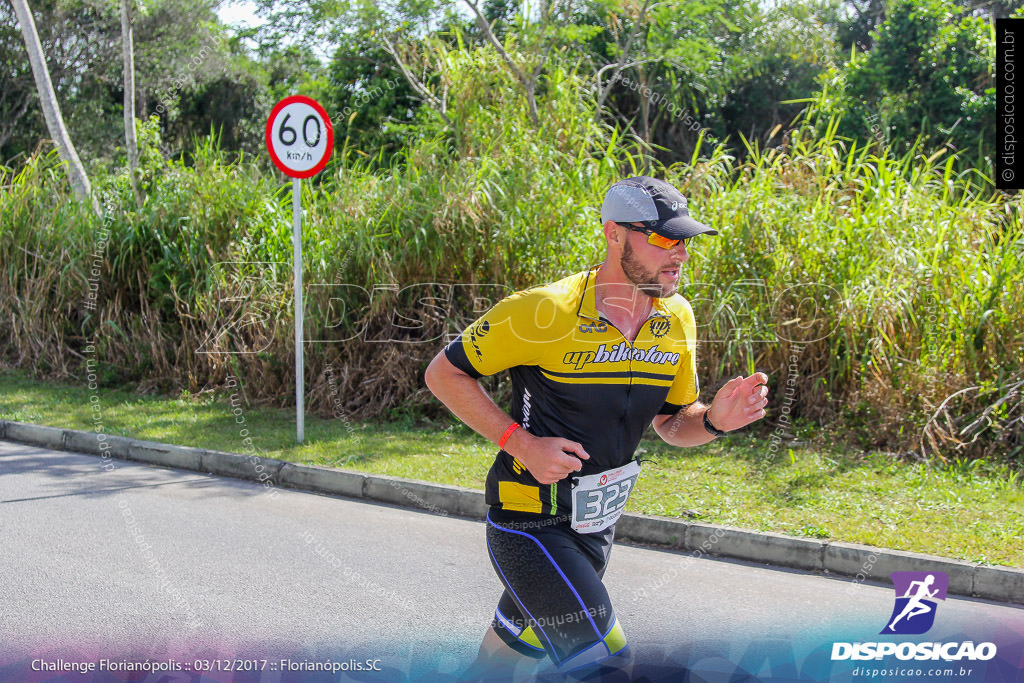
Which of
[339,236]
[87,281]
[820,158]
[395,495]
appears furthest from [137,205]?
[820,158]

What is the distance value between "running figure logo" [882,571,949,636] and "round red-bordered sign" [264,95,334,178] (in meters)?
5.65

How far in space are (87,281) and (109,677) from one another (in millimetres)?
8053

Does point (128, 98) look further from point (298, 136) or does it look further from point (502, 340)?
point (502, 340)

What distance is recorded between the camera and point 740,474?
6.91 m

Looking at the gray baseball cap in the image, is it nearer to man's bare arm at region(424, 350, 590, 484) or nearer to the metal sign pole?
man's bare arm at region(424, 350, 590, 484)

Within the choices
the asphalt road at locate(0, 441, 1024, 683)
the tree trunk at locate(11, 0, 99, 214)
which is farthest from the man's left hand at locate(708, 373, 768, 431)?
the tree trunk at locate(11, 0, 99, 214)

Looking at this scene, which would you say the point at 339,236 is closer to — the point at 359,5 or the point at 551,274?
the point at 551,274

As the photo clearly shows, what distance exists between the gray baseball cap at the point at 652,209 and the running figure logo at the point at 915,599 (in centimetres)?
229

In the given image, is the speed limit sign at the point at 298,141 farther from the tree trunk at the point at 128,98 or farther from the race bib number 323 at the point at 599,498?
the race bib number 323 at the point at 599,498

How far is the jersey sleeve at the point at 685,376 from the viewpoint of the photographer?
2.85m

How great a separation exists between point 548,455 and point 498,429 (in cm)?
19

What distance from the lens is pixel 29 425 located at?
8633mm

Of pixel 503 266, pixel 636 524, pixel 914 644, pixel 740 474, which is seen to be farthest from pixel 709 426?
pixel 503 266

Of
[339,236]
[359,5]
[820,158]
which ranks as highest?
[359,5]
